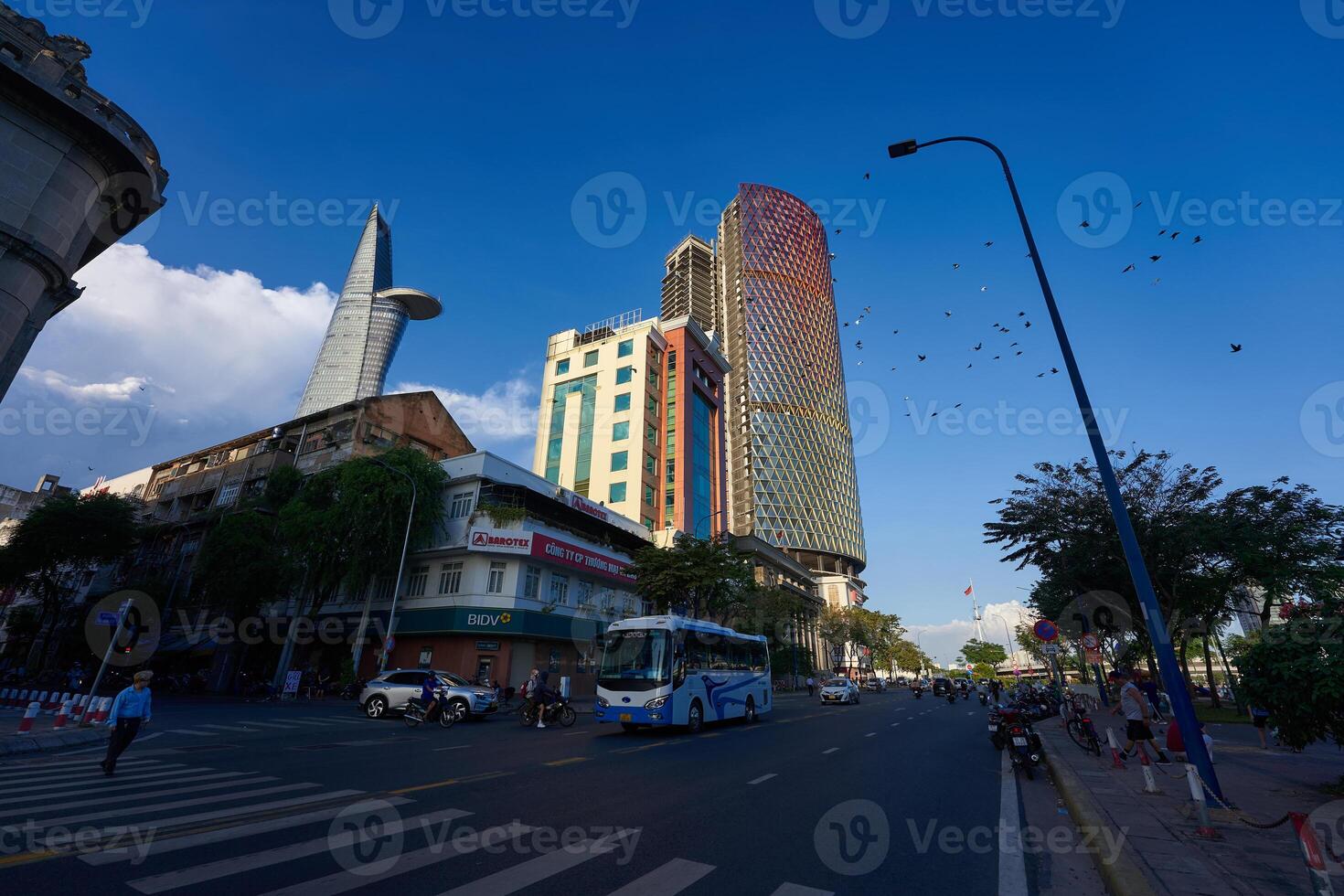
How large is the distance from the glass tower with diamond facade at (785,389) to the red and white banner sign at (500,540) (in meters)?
79.5

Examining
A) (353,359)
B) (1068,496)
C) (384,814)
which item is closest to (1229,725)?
(1068,496)

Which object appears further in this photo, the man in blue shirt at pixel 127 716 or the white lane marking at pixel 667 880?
the man in blue shirt at pixel 127 716

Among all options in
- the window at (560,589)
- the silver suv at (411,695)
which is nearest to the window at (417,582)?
the window at (560,589)

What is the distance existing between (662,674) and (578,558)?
66.9 ft

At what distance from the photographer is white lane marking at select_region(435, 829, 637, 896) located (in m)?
4.26

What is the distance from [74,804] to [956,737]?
17.6m

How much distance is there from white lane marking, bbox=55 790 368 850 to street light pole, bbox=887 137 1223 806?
1004 cm

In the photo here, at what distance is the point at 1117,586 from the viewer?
24.8 m

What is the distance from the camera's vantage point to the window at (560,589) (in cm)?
3478

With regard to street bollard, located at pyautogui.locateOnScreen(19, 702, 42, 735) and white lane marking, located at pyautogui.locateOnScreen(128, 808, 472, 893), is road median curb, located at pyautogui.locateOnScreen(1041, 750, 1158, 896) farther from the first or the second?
street bollard, located at pyautogui.locateOnScreen(19, 702, 42, 735)

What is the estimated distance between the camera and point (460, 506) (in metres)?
34.7

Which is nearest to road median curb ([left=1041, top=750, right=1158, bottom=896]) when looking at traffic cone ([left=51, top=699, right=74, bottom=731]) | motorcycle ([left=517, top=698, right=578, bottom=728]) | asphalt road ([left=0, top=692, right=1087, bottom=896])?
asphalt road ([left=0, top=692, right=1087, bottom=896])

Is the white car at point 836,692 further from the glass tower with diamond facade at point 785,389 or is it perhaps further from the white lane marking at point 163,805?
the glass tower with diamond facade at point 785,389

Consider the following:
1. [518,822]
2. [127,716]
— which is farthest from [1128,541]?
[127,716]
